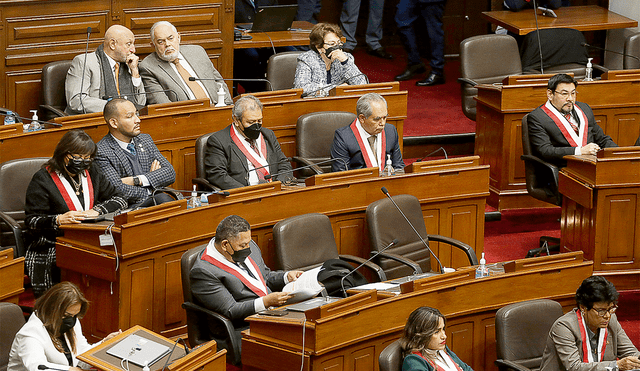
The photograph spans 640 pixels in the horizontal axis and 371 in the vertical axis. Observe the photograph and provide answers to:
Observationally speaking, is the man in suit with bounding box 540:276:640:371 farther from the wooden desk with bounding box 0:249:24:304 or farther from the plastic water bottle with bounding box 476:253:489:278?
the wooden desk with bounding box 0:249:24:304

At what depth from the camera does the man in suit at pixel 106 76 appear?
5.07 meters

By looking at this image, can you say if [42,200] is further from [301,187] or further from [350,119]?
[350,119]

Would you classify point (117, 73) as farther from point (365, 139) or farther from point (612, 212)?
point (612, 212)

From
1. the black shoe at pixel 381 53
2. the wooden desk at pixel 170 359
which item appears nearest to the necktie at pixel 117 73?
the wooden desk at pixel 170 359

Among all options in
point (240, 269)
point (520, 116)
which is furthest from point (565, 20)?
point (240, 269)

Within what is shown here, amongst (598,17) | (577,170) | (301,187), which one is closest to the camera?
(301,187)

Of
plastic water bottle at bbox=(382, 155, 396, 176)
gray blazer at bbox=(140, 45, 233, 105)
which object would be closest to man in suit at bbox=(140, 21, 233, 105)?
gray blazer at bbox=(140, 45, 233, 105)

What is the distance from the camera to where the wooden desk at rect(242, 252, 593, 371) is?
3430mm

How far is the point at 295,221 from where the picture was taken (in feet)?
13.3

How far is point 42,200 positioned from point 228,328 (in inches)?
42.5

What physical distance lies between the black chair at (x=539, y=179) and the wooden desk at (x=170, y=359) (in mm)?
2518

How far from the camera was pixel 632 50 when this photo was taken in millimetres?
6406

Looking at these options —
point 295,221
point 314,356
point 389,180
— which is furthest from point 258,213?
point 314,356

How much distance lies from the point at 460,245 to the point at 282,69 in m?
1.96
